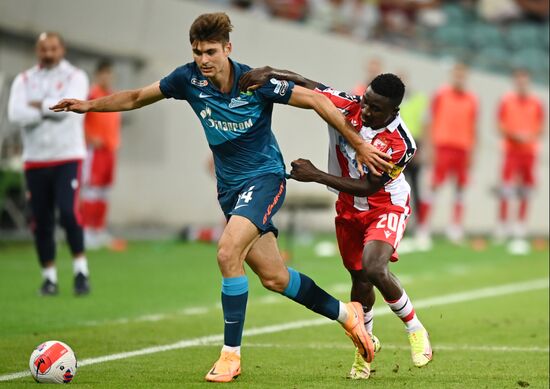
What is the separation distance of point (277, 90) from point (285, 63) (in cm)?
1515

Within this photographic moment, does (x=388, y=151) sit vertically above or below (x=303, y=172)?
above

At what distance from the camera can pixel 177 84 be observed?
7781mm

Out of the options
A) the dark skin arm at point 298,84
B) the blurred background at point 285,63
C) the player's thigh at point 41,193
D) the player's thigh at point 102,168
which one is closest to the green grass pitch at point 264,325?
the player's thigh at point 41,193

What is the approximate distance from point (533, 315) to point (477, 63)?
15882 millimetres

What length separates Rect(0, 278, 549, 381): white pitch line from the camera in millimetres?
8336

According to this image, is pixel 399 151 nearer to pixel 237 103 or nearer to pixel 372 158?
pixel 372 158

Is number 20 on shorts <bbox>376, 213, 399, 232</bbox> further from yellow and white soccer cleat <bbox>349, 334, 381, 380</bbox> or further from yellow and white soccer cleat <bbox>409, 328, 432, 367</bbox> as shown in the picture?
yellow and white soccer cleat <bbox>349, 334, 381, 380</bbox>

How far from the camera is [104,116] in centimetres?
1783

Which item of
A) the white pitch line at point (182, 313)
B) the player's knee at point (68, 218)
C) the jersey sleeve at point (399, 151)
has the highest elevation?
the jersey sleeve at point (399, 151)

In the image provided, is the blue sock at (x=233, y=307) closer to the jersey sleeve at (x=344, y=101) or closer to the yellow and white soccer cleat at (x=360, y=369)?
the yellow and white soccer cleat at (x=360, y=369)

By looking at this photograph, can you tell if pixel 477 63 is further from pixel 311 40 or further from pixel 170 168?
pixel 170 168

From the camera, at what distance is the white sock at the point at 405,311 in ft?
25.7

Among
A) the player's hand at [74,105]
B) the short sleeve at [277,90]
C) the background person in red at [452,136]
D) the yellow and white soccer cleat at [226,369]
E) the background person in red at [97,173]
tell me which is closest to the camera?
the yellow and white soccer cleat at [226,369]

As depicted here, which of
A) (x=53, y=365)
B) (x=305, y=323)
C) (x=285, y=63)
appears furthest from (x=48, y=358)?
(x=285, y=63)
